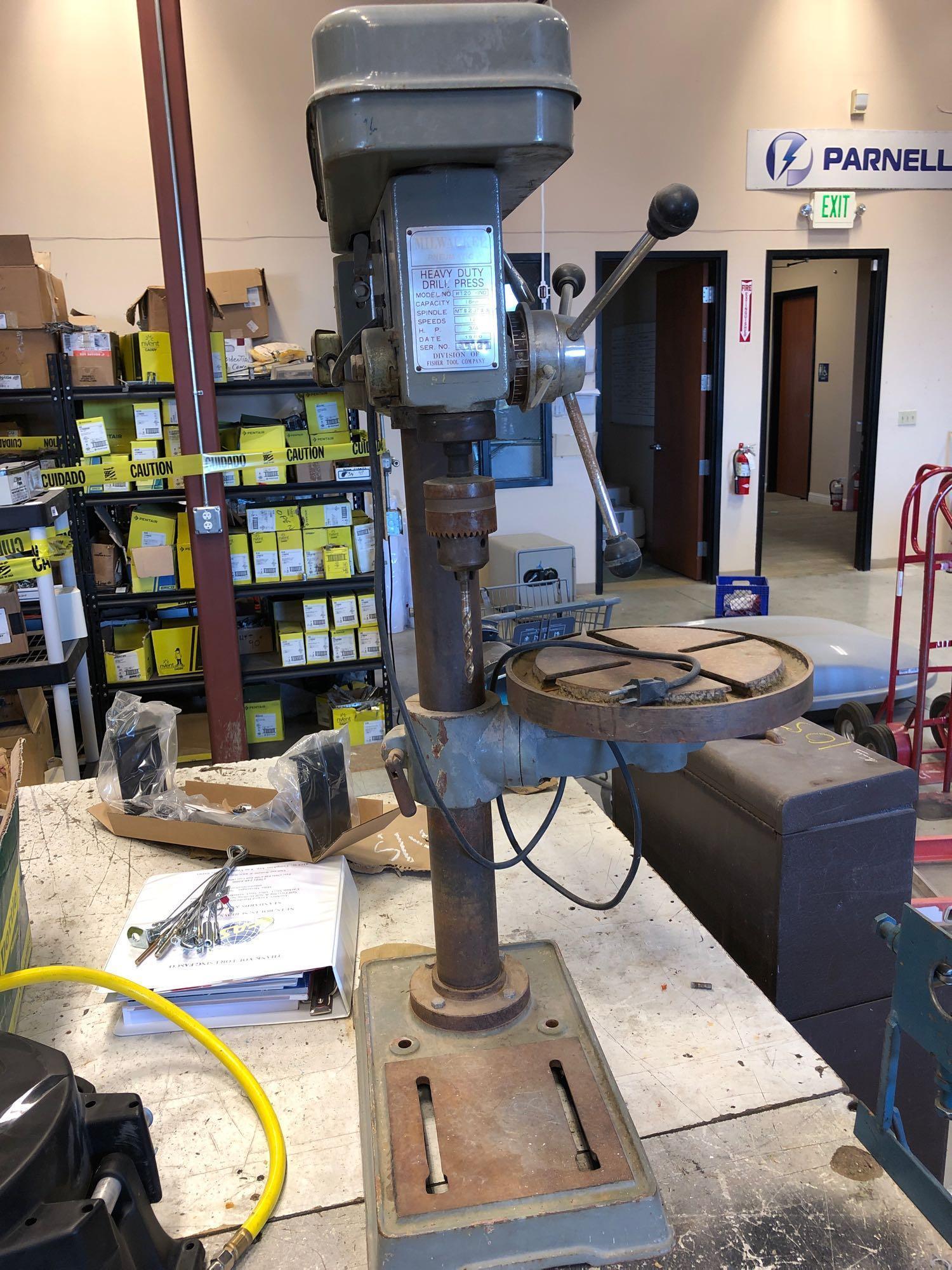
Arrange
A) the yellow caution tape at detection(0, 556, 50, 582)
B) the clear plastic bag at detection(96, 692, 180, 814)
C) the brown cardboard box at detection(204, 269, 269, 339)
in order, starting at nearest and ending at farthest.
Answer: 1. the clear plastic bag at detection(96, 692, 180, 814)
2. the yellow caution tape at detection(0, 556, 50, 582)
3. the brown cardboard box at detection(204, 269, 269, 339)

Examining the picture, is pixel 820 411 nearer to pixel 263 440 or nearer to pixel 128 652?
pixel 263 440

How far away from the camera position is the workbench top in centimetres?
82

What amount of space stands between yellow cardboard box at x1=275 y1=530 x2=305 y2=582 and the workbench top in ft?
7.10

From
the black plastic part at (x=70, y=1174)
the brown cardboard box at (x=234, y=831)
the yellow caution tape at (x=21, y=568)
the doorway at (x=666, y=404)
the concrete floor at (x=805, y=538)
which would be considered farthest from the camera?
the concrete floor at (x=805, y=538)

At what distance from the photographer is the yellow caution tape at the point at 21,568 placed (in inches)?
105

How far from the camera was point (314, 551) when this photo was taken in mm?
3600

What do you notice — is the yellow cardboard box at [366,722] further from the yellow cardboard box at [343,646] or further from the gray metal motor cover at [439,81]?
the gray metal motor cover at [439,81]

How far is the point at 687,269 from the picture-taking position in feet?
19.9

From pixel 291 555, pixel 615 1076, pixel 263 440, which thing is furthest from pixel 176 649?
pixel 615 1076

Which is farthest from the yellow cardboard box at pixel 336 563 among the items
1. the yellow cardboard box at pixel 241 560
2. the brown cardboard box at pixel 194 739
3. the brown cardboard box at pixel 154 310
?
the brown cardboard box at pixel 154 310

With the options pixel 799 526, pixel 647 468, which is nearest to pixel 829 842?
pixel 647 468

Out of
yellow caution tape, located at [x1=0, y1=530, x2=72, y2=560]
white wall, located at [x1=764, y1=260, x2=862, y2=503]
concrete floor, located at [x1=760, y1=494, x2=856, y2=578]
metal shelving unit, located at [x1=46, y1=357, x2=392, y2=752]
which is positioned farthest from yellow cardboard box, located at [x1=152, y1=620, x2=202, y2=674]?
white wall, located at [x1=764, y1=260, x2=862, y2=503]

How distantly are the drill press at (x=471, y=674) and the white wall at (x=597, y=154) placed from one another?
4426 millimetres

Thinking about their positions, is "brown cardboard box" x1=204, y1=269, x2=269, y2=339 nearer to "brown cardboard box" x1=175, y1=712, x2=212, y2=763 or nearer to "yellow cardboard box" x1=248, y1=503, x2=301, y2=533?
"yellow cardboard box" x1=248, y1=503, x2=301, y2=533
